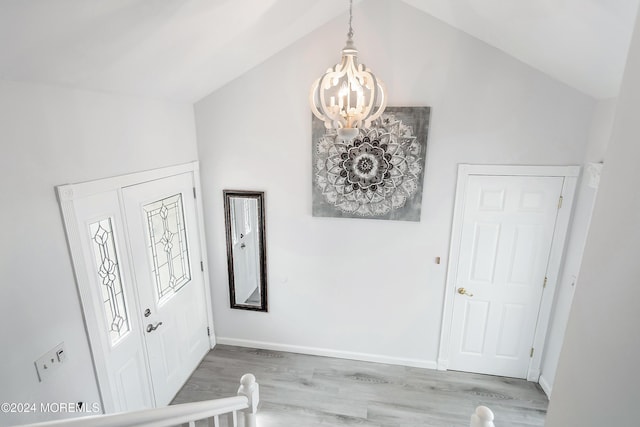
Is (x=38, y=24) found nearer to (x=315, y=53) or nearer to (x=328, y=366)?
(x=315, y=53)

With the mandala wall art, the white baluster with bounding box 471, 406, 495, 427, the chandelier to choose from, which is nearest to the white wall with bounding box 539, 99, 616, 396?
the mandala wall art

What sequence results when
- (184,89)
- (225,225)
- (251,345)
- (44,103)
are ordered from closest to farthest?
(44,103), (184,89), (225,225), (251,345)

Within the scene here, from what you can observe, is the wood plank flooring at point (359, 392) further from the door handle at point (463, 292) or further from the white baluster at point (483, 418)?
the white baluster at point (483, 418)

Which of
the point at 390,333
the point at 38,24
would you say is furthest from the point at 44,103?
the point at 390,333

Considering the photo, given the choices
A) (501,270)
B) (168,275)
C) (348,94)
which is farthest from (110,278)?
(501,270)

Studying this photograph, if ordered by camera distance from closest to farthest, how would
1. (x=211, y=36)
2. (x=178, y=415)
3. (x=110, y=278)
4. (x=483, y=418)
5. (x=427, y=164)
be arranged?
(x=178, y=415) → (x=483, y=418) → (x=211, y=36) → (x=110, y=278) → (x=427, y=164)

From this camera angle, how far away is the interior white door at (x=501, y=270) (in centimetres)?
279

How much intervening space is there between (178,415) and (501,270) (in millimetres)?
2947

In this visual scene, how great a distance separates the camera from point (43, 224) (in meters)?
1.67

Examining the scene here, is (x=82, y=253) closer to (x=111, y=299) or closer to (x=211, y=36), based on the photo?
(x=111, y=299)

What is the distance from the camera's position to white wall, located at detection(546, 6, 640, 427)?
646mm

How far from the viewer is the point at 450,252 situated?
9.79 feet

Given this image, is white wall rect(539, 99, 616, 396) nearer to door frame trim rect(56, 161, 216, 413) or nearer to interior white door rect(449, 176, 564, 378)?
interior white door rect(449, 176, 564, 378)

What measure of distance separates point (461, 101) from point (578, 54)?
32.1 inches
